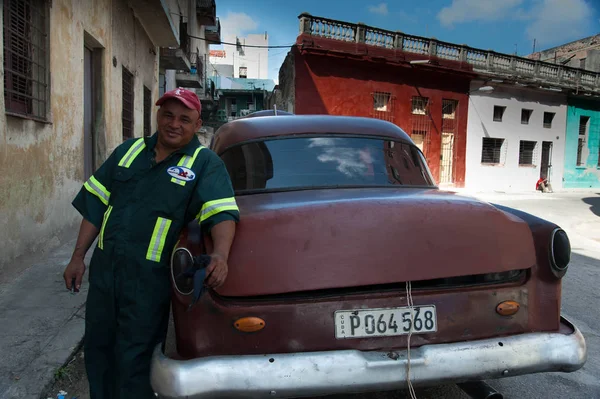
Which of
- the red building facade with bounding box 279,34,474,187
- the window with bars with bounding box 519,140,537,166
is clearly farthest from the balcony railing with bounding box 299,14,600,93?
the window with bars with bounding box 519,140,537,166

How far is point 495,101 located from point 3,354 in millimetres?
22761

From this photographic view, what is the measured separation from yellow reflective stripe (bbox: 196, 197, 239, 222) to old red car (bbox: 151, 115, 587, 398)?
84 mm

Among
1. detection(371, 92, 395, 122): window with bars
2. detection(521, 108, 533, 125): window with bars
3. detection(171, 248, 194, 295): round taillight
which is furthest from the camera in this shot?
detection(521, 108, 533, 125): window with bars

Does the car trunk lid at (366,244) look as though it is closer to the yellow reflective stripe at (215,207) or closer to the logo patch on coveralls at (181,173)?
the yellow reflective stripe at (215,207)

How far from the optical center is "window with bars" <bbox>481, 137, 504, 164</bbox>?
70.7 ft

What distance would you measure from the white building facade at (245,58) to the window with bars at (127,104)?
139 ft

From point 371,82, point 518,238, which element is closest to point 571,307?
point 518,238

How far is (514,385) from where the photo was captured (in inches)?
107

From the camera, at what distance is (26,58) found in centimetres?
486

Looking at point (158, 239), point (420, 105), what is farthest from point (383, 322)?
point (420, 105)

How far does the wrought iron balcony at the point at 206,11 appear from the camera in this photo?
73.0 ft

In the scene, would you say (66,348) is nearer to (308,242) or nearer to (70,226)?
(308,242)

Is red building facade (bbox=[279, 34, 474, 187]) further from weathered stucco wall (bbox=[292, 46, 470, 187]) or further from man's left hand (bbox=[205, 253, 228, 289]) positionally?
man's left hand (bbox=[205, 253, 228, 289])

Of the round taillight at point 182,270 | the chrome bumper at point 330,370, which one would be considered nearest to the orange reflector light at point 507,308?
the chrome bumper at point 330,370
